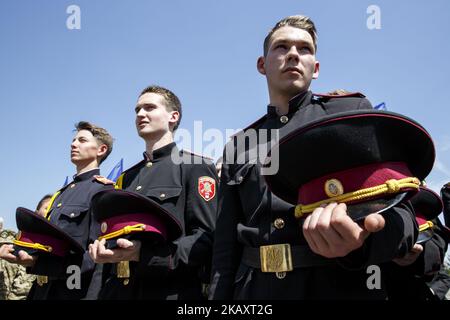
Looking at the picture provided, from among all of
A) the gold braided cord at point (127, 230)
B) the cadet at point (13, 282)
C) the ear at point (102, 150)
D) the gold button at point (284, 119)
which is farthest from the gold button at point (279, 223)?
the cadet at point (13, 282)

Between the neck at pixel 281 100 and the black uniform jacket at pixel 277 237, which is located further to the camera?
the neck at pixel 281 100

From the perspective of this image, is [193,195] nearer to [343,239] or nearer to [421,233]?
[421,233]

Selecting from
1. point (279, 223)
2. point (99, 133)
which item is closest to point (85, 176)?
point (99, 133)

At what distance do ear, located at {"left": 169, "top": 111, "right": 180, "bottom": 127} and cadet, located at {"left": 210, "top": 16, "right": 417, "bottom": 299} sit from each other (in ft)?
5.82

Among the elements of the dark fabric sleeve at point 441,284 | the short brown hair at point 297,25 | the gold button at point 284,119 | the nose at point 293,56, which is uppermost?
the short brown hair at point 297,25

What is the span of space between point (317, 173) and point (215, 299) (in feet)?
3.15

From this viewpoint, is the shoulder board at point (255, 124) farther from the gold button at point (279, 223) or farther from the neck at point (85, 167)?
the neck at point (85, 167)

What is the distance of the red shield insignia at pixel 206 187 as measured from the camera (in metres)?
3.61

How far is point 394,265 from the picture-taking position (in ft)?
10.7

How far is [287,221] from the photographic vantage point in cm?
195

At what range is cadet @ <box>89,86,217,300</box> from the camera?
3076mm

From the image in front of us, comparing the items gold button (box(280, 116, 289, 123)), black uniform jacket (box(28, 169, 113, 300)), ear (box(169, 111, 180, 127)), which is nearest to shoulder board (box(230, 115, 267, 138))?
gold button (box(280, 116, 289, 123))

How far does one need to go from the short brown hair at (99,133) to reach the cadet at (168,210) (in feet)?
5.40

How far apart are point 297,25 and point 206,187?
165 cm
